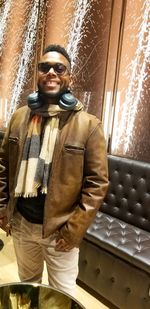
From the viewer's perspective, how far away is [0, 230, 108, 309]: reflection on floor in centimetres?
212

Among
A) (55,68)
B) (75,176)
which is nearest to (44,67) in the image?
(55,68)

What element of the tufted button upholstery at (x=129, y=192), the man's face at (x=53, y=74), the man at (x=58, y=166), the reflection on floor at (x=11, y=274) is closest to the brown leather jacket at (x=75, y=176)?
the man at (x=58, y=166)

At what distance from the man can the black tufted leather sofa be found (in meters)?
0.74

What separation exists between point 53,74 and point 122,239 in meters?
1.44

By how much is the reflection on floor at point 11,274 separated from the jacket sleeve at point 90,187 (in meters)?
1.05

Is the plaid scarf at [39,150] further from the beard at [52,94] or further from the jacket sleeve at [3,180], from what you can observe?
the jacket sleeve at [3,180]

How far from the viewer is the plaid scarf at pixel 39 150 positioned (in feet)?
4.30

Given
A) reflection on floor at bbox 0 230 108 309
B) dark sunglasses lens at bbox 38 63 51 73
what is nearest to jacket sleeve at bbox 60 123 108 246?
dark sunglasses lens at bbox 38 63 51 73

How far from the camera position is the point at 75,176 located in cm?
130

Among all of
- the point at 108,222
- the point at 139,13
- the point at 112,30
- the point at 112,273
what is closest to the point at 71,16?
the point at 112,30

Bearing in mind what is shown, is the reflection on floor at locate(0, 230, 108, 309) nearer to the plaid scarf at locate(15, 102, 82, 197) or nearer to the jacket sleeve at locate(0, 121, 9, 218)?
the jacket sleeve at locate(0, 121, 9, 218)

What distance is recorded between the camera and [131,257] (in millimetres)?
1990

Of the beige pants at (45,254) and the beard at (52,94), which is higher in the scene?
the beard at (52,94)

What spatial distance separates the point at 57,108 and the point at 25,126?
0.20 metres
